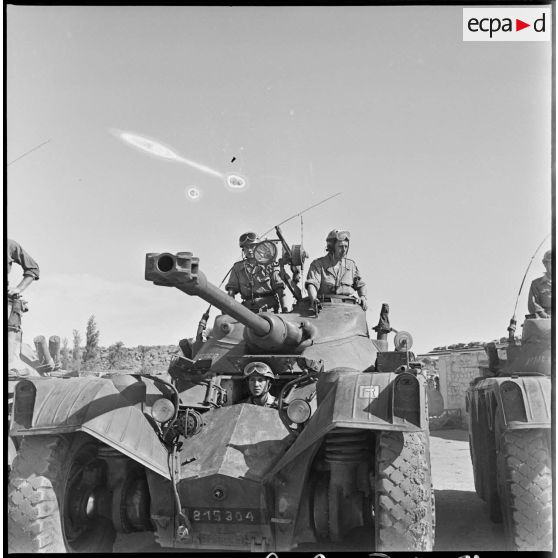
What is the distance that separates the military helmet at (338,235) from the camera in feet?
31.4

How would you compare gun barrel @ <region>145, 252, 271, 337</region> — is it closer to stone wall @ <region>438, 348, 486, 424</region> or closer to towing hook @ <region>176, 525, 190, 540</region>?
towing hook @ <region>176, 525, 190, 540</region>

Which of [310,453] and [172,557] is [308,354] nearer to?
[310,453]

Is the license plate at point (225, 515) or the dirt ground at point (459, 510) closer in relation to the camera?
the license plate at point (225, 515)

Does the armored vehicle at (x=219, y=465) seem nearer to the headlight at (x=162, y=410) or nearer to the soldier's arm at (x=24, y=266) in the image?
the headlight at (x=162, y=410)

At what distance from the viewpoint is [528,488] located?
5.99 meters

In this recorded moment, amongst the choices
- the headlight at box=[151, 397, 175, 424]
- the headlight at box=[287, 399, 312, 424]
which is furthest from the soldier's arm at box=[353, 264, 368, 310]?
the headlight at box=[151, 397, 175, 424]

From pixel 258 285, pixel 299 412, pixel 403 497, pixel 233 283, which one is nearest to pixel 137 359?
pixel 233 283

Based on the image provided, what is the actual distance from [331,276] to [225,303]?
366 cm

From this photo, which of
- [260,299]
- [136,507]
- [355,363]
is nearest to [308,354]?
[355,363]

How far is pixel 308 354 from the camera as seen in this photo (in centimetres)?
810

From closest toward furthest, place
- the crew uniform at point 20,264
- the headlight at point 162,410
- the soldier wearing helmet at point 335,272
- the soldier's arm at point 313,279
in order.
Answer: the headlight at point 162,410
the crew uniform at point 20,264
the soldier's arm at point 313,279
the soldier wearing helmet at point 335,272

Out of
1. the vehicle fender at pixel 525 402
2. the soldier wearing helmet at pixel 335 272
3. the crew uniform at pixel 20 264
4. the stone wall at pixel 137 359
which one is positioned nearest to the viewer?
the vehicle fender at pixel 525 402

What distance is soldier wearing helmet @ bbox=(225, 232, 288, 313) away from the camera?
9859 millimetres

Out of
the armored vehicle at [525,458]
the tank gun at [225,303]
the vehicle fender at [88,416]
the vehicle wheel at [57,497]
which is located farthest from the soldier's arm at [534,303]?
the vehicle wheel at [57,497]
